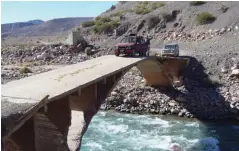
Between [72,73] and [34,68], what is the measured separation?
78.4 feet

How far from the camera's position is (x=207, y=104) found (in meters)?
27.0

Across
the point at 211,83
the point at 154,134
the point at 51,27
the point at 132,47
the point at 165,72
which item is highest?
the point at 132,47

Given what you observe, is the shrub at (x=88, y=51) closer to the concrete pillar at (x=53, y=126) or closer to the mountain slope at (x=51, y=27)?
the concrete pillar at (x=53, y=126)

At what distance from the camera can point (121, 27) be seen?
178 feet

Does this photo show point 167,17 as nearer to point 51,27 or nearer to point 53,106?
point 53,106

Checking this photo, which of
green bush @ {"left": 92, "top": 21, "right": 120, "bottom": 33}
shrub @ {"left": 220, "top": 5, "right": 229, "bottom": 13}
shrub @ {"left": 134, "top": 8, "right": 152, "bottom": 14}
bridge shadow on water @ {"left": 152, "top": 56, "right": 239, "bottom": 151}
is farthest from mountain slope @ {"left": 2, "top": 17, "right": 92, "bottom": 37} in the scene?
bridge shadow on water @ {"left": 152, "top": 56, "right": 239, "bottom": 151}

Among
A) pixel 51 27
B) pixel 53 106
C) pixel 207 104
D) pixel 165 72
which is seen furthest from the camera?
pixel 51 27

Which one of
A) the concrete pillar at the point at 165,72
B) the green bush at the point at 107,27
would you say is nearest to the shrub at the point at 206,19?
the green bush at the point at 107,27

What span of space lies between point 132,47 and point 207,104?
6773 millimetres

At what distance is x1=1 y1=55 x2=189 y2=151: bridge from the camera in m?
10.2

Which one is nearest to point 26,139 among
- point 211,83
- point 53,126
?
point 53,126

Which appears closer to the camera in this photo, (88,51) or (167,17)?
(88,51)

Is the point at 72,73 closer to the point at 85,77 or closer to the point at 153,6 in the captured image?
the point at 85,77

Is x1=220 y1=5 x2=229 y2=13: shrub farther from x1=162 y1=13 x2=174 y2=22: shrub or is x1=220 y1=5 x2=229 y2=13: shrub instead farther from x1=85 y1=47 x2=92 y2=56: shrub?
x1=85 y1=47 x2=92 y2=56: shrub
